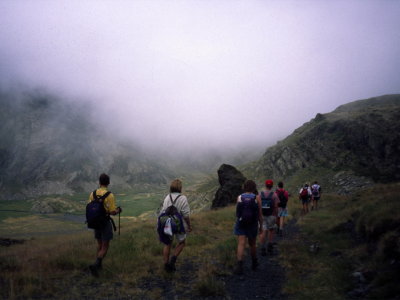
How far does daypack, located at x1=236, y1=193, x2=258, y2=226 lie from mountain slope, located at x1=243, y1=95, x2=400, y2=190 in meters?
49.1

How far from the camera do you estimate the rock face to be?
32281mm

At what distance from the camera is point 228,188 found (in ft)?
108

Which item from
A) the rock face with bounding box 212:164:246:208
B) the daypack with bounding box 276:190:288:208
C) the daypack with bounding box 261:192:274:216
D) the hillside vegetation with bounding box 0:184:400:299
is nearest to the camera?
the hillside vegetation with bounding box 0:184:400:299

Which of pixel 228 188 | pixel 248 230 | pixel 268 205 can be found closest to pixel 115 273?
pixel 248 230

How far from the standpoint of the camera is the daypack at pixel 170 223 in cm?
765

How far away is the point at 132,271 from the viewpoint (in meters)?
8.43

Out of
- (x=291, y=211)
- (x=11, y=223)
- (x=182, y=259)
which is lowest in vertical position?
(x=11, y=223)

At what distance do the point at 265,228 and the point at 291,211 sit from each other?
1367 centimetres

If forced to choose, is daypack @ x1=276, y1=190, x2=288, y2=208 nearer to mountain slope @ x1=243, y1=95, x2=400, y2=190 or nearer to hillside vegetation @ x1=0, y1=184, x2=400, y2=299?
hillside vegetation @ x1=0, y1=184, x2=400, y2=299

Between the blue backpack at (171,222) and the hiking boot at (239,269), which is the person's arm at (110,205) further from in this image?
the hiking boot at (239,269)

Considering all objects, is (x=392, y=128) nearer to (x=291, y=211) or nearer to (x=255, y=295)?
(x=291, y=211)

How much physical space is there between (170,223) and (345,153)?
64.2 metres

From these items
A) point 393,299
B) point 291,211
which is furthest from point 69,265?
point 291,211

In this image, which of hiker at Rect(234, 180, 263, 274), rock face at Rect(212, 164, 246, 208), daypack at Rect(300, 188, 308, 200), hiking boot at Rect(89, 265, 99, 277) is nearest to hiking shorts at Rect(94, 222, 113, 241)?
hiking boot at Rect(89, 265, 99, 277)
